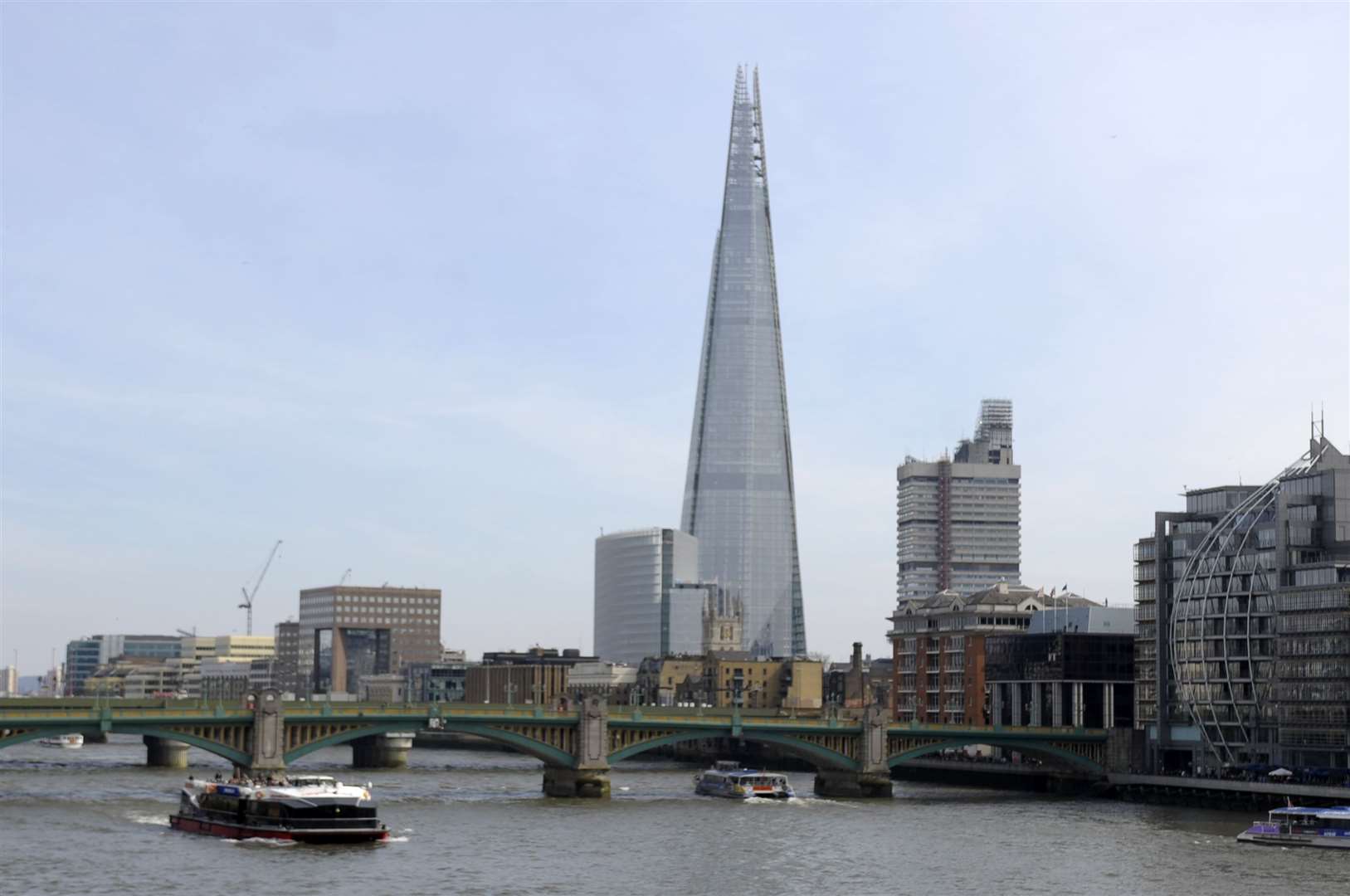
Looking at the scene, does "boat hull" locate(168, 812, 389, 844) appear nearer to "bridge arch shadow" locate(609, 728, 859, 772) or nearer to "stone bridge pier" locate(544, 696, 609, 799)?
"stone bridge pier" locate(544, 696, 609, 799)

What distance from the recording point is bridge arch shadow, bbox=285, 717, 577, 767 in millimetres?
148625

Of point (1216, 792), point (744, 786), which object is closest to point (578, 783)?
point (744, 786)

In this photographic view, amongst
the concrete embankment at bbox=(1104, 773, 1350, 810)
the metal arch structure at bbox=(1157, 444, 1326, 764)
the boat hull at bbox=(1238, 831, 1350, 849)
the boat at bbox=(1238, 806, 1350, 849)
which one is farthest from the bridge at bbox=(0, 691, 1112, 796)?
the boat hull at bbox=(1238, 831, 1350, 849)

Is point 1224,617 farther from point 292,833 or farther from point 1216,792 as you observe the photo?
point 292,833

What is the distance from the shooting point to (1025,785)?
18350cm

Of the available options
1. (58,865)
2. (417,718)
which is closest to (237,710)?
(417,718)

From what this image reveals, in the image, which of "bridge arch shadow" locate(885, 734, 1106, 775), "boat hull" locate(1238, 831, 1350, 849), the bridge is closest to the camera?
"boat hull" locate(1238, 831, 1350, 849)

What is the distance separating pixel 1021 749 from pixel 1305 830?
171 feet

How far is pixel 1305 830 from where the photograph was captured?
125875 millimetres

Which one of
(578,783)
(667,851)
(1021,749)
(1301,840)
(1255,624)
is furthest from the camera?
(1021,749)

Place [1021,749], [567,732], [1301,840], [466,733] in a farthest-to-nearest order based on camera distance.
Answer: [1021,749]
[567,732]
[466,733]
[1301,840]

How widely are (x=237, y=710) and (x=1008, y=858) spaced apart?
62.0m

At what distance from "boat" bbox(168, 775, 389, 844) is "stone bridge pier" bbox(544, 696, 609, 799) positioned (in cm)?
3248

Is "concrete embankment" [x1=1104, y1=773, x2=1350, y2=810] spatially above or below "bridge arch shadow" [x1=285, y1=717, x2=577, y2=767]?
below
